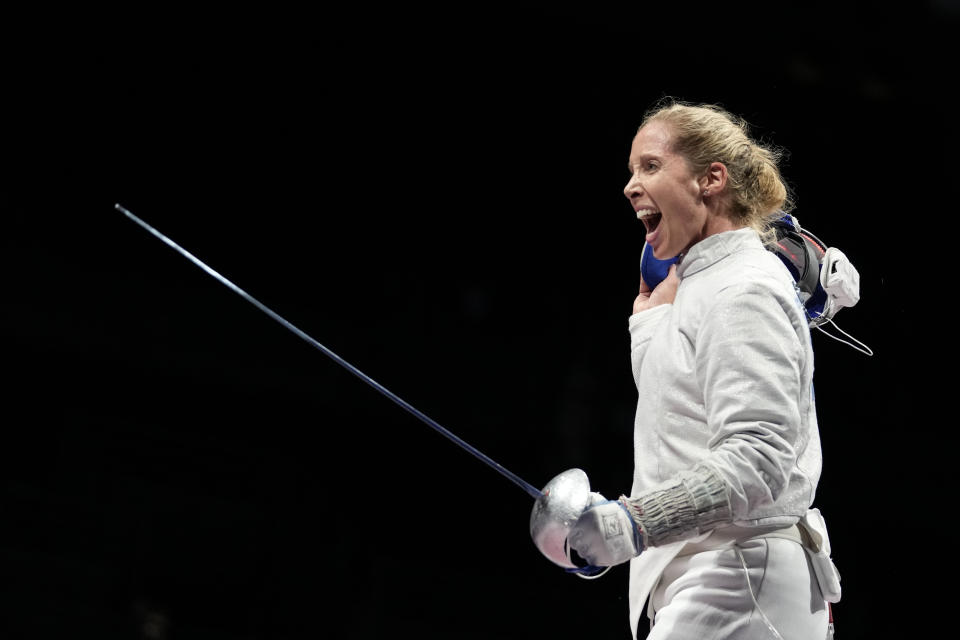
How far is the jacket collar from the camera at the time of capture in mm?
1388

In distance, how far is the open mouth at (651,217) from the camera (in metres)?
1.44

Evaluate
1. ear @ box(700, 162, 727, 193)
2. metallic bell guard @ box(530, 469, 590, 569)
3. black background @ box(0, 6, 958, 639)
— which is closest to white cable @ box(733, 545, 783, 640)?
metallic bell guard @ box(530, 469, 590, 569)

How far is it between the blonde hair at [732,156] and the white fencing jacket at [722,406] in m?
0.06

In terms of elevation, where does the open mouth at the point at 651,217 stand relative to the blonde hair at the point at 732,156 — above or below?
below

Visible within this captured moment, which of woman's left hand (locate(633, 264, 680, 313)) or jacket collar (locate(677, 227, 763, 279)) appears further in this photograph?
woman's left hand (locate(633, 264, 680, 313))

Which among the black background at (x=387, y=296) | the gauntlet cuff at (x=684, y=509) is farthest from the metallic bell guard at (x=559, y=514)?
the black background at (x=387, y=296)

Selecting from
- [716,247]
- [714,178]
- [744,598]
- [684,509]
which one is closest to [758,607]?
[744,598]

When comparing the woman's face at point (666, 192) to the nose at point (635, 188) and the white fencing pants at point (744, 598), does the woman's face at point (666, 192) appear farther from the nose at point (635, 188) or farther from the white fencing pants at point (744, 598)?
the white fencing pants at point (744, 598)

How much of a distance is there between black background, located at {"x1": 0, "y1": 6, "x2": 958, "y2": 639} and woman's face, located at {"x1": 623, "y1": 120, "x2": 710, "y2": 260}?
6.45ft

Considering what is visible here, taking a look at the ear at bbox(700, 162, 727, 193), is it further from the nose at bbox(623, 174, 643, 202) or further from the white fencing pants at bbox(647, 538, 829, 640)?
the white fencing pants at bbox(647, 538, 829, 640)

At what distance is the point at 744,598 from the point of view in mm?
1251

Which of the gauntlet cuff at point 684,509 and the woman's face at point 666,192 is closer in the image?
the gauntlet cuff at point 684,509

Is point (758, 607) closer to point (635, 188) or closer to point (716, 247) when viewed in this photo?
point (716, 247)

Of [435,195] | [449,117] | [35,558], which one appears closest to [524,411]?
[435,195]
